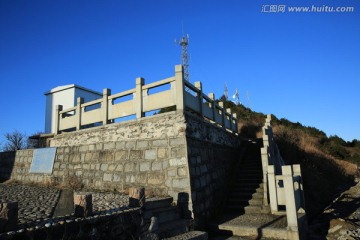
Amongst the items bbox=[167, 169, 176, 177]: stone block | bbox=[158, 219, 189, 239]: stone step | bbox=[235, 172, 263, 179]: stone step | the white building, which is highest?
the white building

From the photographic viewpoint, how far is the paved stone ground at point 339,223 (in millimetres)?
7699

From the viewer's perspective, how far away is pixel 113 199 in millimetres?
7238

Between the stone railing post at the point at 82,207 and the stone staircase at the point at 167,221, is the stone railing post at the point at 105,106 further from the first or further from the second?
the stone railing post at the point at 82,207

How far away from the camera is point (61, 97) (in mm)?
18938

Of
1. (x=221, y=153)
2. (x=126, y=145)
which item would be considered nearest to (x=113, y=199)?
(x=126, y=145)

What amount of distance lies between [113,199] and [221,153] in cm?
530

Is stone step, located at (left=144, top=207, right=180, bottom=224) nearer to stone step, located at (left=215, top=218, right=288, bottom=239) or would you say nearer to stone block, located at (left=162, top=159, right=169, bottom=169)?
stone block, located at (left=162, top=159, right=169, bottom=169)

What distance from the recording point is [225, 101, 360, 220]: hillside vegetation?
13.0 metres

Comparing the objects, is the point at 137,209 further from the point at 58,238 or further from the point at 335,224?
the point at 335,224

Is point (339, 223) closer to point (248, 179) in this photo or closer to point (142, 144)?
point (248, 179)

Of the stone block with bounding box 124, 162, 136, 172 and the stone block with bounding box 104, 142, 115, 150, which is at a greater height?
the stone block with bounding box 104, 142, 115, 150

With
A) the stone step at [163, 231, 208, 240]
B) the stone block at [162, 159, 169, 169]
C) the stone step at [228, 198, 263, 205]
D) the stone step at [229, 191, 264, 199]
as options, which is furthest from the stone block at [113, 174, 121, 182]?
the stone step at [229, 191, 264, 199]

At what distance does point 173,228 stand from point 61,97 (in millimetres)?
15563

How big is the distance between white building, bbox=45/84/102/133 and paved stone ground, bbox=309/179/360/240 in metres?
16.0
